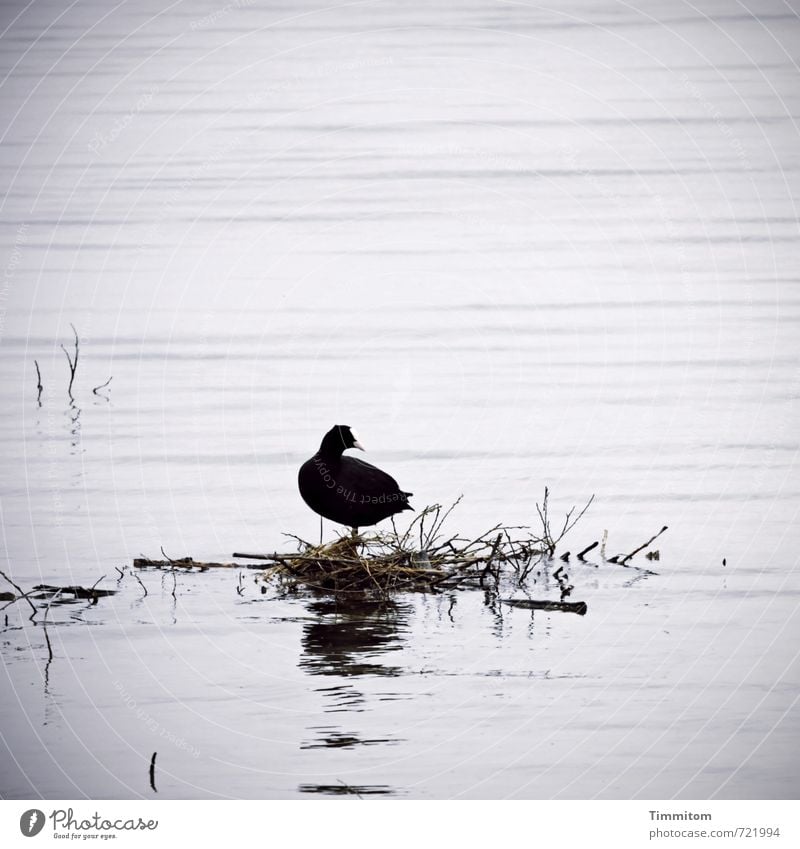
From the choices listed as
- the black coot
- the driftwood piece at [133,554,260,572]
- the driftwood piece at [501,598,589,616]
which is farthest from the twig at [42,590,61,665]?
the driftwood piece at [501,598,589,616]

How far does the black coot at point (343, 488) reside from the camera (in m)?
10.6

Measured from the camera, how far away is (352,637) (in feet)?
29.7

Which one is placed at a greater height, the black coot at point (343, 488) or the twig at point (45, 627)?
the black coot at point (343, 488)

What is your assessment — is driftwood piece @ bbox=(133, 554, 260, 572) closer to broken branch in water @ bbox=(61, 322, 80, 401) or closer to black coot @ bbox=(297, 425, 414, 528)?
black coot @ bbox=(297, 425, 414, 528)

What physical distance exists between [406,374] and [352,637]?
7205 millimetres

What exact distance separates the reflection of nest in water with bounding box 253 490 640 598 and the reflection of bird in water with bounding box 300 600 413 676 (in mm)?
212

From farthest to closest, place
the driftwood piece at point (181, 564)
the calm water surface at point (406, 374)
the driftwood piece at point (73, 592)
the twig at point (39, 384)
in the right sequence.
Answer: the twig at point (39, 384) < the driftwood piece at point (181, 564) < the driftwood piece at point (73, 592) < the calm water surface at point (406, 374)

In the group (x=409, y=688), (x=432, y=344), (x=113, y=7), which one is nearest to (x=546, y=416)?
(x=432, y=344)

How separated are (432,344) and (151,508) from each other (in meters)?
5.56

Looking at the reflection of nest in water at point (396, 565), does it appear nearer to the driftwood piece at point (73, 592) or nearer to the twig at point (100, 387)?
the driftwood piece at point (73, 592)

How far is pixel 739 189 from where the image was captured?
23031 millimetres

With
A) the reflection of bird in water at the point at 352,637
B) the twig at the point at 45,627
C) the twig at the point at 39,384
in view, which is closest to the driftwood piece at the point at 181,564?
the twig at the point at 45,627

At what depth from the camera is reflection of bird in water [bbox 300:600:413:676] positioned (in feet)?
28.0
